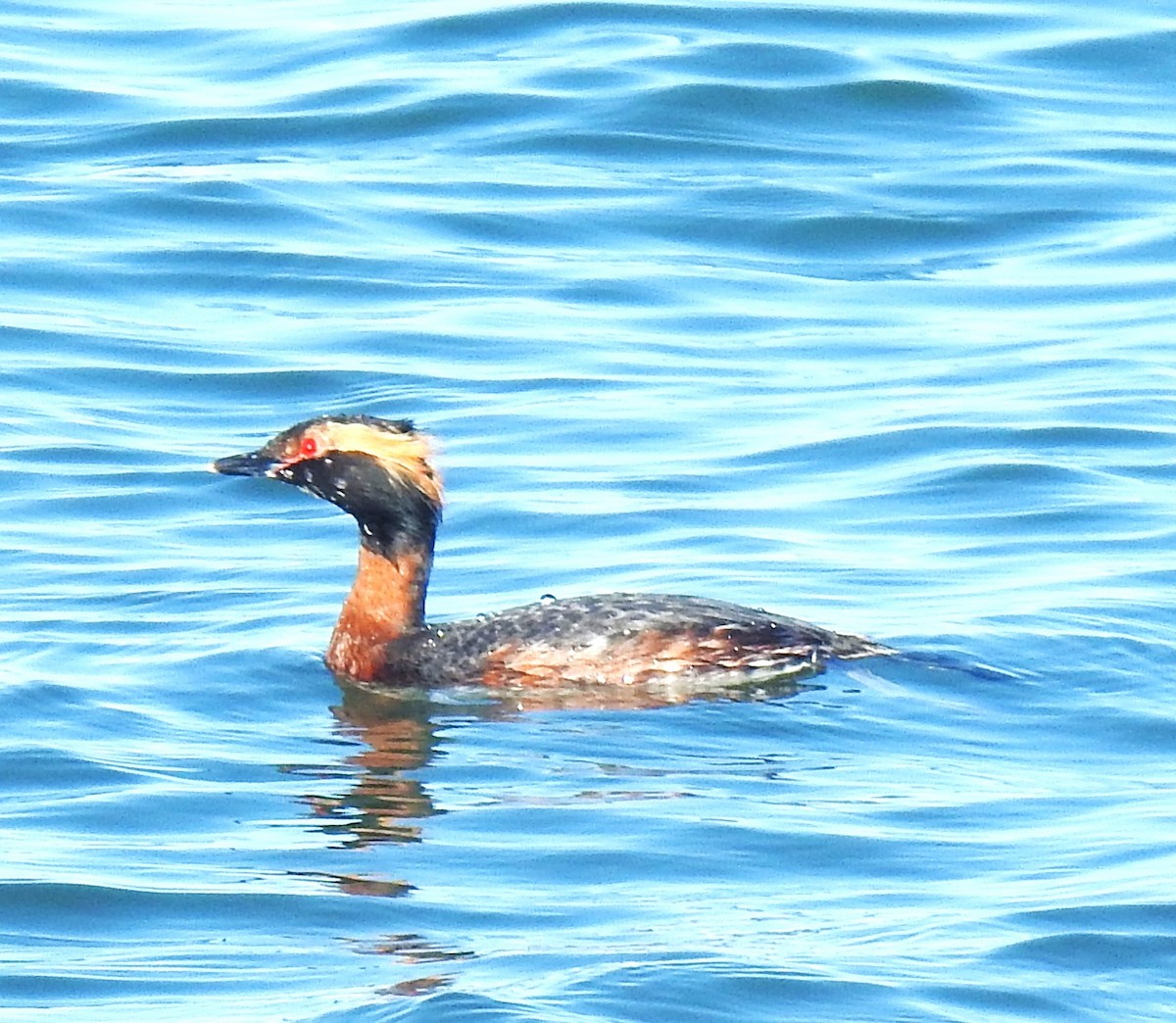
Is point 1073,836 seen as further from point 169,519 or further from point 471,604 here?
point 169,519

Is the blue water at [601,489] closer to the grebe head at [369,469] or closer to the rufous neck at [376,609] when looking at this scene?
the rufous neck at [376,609]

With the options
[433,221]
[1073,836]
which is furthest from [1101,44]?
[1073,836]

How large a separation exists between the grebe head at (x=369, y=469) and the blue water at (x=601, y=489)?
0.64 meters

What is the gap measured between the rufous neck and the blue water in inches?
8.8

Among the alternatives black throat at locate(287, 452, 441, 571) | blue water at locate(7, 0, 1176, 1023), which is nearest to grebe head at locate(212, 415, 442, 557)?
black throat at locate(287, 452, 441, 571)

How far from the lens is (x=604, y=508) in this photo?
1415 centimetres

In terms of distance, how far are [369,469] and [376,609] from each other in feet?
1.86

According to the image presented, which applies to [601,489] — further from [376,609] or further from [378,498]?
[376,609]

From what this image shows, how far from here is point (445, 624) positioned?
12.1 meters

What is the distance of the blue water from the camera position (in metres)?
8.43

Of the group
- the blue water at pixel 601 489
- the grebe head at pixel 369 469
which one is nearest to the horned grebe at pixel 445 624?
the grebe head at pixel 369 469

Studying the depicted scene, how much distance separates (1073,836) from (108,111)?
14.6 m

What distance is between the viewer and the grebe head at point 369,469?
12078 millimetres

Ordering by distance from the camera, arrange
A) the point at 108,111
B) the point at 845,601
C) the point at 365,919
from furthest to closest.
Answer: the point at 108,111 < the point at 845,601 < the point at 365,919
